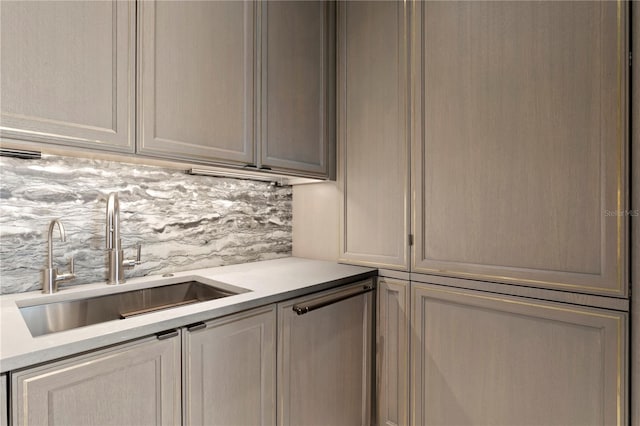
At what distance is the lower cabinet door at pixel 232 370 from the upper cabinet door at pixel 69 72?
2.25ft

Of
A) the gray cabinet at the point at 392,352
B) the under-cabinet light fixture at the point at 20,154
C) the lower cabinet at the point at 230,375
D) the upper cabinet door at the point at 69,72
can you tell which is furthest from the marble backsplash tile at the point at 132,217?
the gray cabinet at the point at 392,352

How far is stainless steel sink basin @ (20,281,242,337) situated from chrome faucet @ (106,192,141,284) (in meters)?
0.08

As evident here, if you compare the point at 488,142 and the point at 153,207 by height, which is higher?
the point at 488,142

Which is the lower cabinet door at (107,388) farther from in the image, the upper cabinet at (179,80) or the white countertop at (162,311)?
the upper cabinet at (179,80)

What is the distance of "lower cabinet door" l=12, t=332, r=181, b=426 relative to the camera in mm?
750

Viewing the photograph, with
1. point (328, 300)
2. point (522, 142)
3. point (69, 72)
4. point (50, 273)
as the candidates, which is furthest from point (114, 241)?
point (522, 142)

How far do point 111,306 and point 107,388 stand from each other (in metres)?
0.51

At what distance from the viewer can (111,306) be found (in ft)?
4.24

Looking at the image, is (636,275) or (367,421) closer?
Result: (636,275)

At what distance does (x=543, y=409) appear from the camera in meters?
1.23

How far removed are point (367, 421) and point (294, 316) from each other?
2.55 feet

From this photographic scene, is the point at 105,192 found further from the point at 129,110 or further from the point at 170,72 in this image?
the point at 170,72

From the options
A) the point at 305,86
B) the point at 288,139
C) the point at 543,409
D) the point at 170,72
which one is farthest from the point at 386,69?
the point at 543,409

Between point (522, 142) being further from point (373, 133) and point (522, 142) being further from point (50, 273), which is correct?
point (50, 273)
